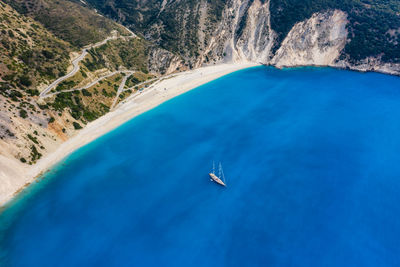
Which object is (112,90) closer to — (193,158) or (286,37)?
(193,158)

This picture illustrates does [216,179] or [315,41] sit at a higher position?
[315,41]

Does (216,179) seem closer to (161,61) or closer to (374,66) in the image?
(161,61)

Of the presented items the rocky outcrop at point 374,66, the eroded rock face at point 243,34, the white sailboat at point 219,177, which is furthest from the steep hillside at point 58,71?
the rocky outcrop at point 374,66

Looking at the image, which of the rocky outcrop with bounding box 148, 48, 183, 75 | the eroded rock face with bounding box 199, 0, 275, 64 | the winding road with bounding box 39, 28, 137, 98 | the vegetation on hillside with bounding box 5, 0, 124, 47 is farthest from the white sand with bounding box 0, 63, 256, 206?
the vegetation on hillside with bounding box 5, 0, 124, 47

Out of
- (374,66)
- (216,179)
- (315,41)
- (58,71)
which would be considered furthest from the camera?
(315,41)

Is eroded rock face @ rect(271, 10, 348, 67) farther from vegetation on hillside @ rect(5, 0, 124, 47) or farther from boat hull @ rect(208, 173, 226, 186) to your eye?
boat hull @ rect(208, 173, 226, 186)

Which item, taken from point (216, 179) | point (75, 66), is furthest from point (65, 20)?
point (216, 179)
